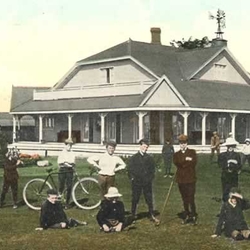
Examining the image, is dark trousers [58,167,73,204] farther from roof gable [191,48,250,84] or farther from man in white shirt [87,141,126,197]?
roof gable [191,48,250,84]

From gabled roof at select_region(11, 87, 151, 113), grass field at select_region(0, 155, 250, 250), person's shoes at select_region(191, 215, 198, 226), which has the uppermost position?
gabled roof at select_region(11, 87, 151, 113)

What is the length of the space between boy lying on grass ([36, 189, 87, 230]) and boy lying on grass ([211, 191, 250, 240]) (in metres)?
2.99

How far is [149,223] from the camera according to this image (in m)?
14.1

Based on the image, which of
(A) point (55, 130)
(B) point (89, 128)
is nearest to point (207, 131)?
(B) point (89, 128)

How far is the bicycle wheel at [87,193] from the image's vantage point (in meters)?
16.1

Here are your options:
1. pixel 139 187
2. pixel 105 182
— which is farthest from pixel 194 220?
pixel 105 182

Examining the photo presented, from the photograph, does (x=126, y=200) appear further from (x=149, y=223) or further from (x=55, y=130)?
(x=55, y=130)

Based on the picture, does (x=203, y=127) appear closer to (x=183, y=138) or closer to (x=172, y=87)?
(x=172, y=87)

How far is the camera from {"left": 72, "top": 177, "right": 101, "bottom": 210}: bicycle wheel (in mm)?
16128

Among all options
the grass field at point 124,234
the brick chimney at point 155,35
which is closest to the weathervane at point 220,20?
the brick chimney at point 155,35

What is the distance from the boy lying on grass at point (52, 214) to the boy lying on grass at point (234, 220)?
299cm

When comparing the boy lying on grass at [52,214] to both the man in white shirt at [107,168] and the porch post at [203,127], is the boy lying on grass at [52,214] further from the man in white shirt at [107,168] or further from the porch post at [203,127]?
the porch post at [203,127]

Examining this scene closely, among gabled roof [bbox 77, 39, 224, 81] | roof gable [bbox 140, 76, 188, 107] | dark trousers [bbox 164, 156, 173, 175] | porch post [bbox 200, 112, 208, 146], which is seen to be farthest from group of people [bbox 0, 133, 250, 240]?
gabled roof [bbox 77, 39, 224, 81]

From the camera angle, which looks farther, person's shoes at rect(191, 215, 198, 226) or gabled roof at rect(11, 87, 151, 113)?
gabled roof at rect(11, 87, 151, 113)
